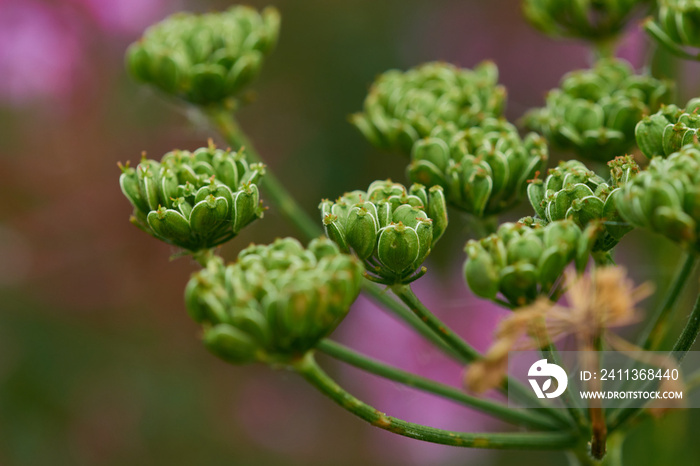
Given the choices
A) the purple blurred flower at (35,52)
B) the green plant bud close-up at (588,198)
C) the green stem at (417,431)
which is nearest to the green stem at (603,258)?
the green plant bud close-up at (588,198)

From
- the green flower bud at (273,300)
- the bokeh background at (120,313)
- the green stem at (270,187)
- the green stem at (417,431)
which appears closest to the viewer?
the green flower bud at (273,300)

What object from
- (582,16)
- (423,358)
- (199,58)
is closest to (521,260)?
(582,16)

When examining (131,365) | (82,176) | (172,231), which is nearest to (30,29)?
(82,176)

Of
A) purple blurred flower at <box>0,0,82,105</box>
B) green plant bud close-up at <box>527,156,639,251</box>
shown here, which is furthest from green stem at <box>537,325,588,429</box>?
purple blurred flower at <box>0,0,82,105</box>

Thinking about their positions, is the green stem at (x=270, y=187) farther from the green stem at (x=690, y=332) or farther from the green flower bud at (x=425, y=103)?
the green stem at (x=690, y=332)

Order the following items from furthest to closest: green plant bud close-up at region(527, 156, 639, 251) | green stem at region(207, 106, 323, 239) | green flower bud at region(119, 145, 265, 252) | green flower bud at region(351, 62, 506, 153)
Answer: green stem at region(207, 106, 323, 239)
green flower bud at region(351, 62, 506, 153)
green flower bud at region(119, 145, 265, 252)
green plant bud close-up at region(527, 156, 639, 251)

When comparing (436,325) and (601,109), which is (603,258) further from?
(601,109)

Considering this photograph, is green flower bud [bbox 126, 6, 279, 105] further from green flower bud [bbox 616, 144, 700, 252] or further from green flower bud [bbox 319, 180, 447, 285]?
green flower bud [bbox 616, 144, 700, 252]

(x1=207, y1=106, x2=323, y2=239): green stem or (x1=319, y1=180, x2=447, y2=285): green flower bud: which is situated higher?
(x1=319, y1=180, x2=447, y2=285): green flower bud

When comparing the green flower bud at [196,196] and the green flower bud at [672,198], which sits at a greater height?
the green flower bud at [672,198]
